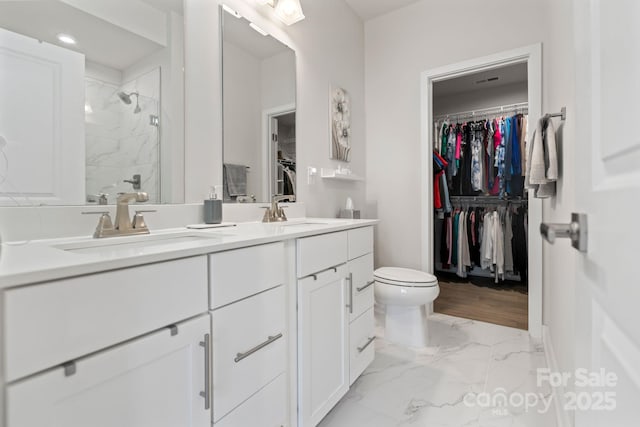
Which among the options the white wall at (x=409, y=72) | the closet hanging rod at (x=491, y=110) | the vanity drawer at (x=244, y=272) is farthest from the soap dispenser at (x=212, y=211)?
the closet hanging rod at (x=491, y=110)

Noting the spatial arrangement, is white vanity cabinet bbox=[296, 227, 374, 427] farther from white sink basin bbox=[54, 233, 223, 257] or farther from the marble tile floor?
white sink basin bbox=[54, 233, 223, 257]

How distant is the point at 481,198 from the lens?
3.75 metres

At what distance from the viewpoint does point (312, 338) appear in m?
1.20

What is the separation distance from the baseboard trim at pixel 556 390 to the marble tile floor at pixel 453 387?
52 millimetres

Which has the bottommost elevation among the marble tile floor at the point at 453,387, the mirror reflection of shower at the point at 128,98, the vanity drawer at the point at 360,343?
the marble tile floor at the point at 453,387

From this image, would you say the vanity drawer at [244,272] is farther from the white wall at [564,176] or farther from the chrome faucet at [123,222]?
the white wall at [564,176]

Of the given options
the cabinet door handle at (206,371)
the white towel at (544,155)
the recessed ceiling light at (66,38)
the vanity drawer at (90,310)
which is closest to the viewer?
the vanity drawer at (90,310)

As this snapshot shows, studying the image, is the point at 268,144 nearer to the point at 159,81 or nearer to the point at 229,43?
the point at 229,43

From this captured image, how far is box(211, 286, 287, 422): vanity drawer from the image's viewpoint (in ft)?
2.66

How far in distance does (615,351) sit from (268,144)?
167 centimetres

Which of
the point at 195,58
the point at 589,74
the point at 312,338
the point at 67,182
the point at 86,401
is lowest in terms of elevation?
the point at 312,338

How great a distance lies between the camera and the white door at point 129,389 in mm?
497

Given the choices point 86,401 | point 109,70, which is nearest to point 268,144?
point 109,70

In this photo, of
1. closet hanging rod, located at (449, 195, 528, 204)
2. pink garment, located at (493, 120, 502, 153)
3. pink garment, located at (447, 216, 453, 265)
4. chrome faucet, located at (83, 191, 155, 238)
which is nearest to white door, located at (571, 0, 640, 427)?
chrome faucet, located at (83, 191, 155, 238)
